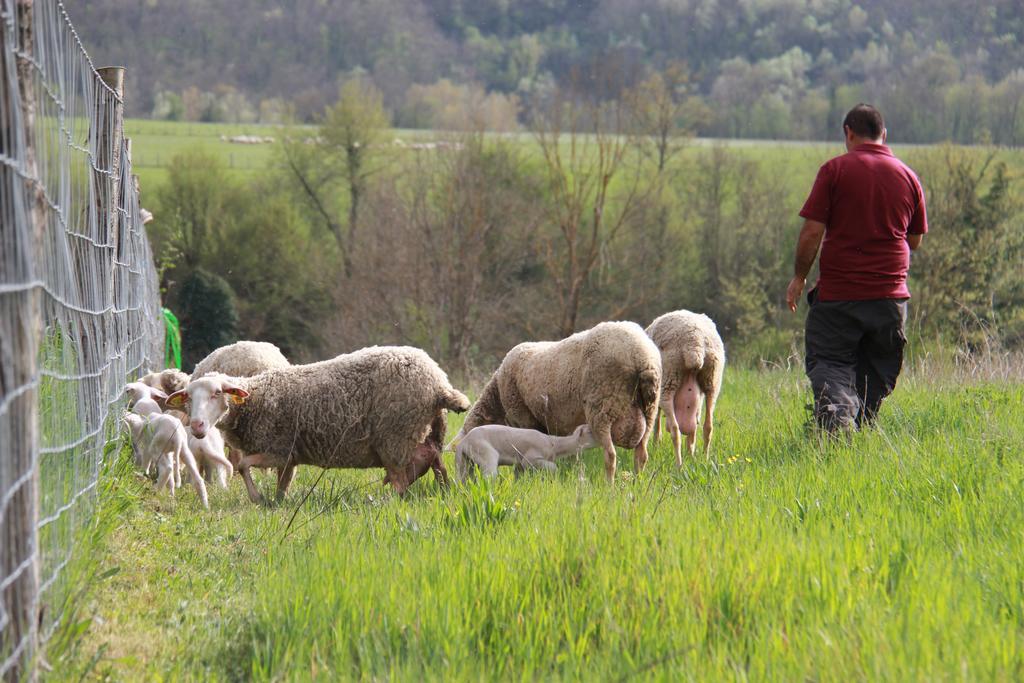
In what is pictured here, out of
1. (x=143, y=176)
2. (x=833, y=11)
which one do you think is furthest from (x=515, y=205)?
(x=833, y=11)

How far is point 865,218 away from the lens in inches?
265

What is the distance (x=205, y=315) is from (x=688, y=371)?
39100 mm

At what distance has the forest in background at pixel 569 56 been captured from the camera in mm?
56344

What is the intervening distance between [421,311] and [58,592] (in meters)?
32.8

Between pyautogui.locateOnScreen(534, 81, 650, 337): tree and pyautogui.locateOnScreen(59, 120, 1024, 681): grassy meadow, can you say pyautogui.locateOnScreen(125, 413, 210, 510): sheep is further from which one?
pyautogui.locateOnScreen(534, 81, 650, 337): tree

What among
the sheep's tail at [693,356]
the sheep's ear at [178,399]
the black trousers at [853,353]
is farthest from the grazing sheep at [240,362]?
the black trousers at [853,353]

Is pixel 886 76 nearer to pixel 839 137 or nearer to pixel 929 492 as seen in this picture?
pixel 839 137

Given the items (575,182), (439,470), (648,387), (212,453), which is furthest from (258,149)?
(648,387)

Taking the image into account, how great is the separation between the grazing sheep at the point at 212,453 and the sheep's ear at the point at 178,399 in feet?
1.52

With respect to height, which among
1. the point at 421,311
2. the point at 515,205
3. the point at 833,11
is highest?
the point at 833,11

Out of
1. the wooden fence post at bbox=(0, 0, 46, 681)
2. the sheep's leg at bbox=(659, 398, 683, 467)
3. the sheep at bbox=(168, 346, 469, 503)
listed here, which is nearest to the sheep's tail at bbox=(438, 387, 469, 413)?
the sheep at bbox=(168, 346, 469, 503)

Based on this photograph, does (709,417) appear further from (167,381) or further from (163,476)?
(167,381)

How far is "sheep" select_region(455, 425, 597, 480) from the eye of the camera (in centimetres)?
718

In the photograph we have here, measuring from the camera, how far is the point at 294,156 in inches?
2276
